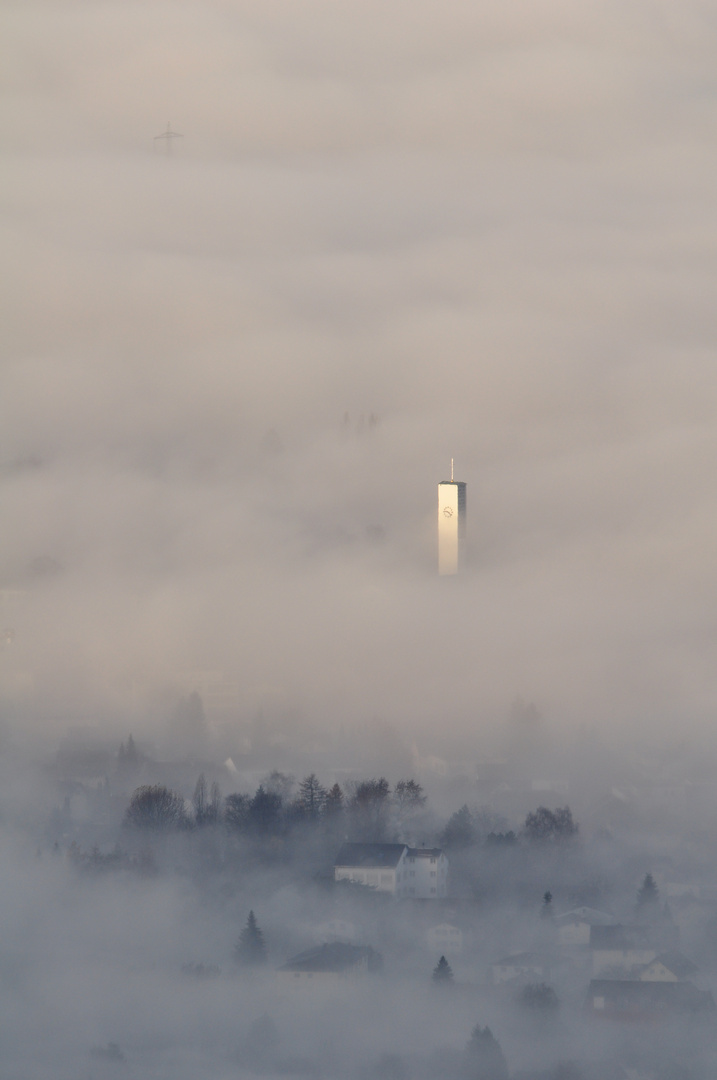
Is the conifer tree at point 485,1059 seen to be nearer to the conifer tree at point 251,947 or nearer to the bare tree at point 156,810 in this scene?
the conifer tree at point 251,947

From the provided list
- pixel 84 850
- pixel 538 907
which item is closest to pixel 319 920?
pixel 538 907

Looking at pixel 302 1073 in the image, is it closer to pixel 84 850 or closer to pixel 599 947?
pixel 599 947

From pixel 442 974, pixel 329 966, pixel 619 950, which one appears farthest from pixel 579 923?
A: pixel 329 966

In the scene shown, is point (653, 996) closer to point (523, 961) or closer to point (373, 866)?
point (523, 961)

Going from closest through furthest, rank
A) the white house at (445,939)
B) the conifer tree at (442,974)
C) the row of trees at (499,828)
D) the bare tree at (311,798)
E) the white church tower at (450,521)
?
the conifer tree at (442,974)
the white house at (445,939)
the row of trees at (499,828)
the bare tree at (311,798)
the white church tower at (450,521)

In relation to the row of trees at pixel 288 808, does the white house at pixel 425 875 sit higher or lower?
lower

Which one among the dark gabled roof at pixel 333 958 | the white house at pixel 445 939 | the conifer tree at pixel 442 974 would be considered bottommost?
the conifer tree at pixel 442 974

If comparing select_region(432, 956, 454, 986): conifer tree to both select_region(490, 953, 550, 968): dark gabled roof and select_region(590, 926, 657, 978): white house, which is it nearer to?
select_region(490, 953, 550, 968): dark gabled roof

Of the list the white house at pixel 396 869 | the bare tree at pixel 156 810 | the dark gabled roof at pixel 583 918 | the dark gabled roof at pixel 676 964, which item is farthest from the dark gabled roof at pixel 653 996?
the bare tree at pixel 156 810

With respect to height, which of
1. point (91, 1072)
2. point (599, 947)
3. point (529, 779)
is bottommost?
point (91, 1072)
